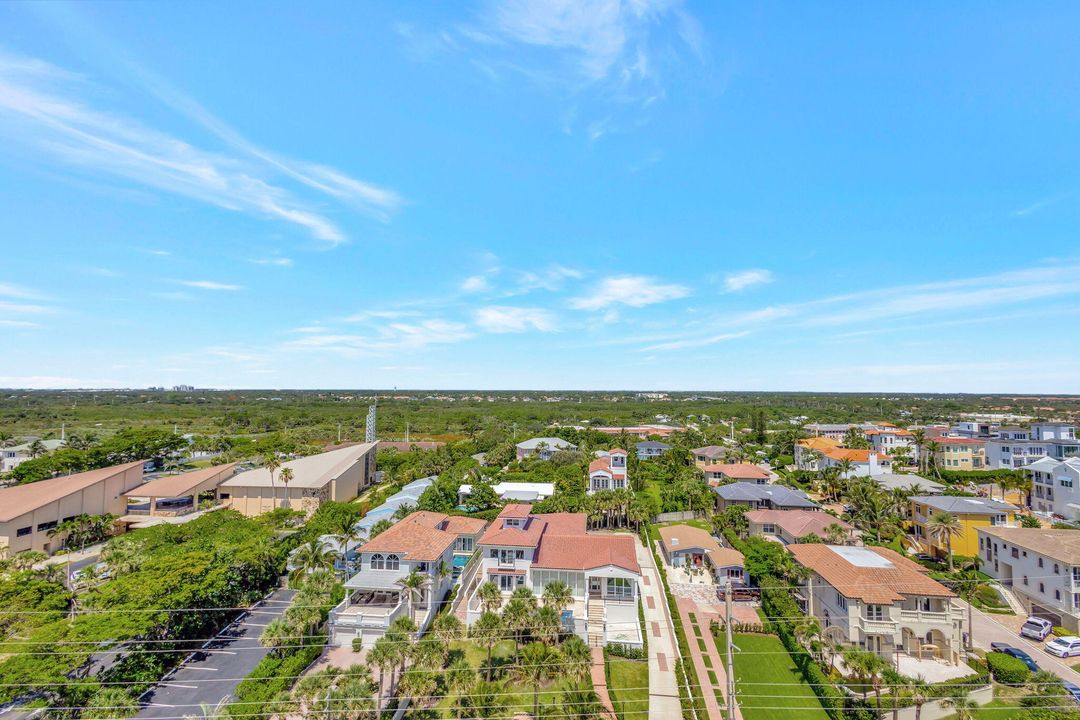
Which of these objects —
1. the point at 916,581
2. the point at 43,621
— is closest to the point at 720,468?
the point at 916,581

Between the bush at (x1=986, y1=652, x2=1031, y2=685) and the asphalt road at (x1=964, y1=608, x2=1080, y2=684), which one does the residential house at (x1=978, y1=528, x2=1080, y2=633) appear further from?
the bush at (x1=986, y1=652, x2=1031, y2=685)

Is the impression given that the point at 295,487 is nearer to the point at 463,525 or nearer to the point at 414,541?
the point at 463,525

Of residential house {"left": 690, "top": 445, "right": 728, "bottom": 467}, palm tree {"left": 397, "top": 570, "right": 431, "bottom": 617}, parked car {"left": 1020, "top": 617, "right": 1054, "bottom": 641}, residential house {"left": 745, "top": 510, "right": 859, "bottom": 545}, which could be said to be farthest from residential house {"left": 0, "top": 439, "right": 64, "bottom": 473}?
parked car {"left": 1020, "top": 617, "right": 1054, "bottom": 641}

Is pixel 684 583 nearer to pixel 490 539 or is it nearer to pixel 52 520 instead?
pixel 490 539

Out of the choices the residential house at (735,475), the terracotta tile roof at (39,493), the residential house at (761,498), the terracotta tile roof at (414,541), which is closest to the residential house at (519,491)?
the terracotta tile roof at (414,541)

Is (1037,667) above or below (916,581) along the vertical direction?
below

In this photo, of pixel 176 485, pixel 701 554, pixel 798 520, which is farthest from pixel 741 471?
pixel 176 485
